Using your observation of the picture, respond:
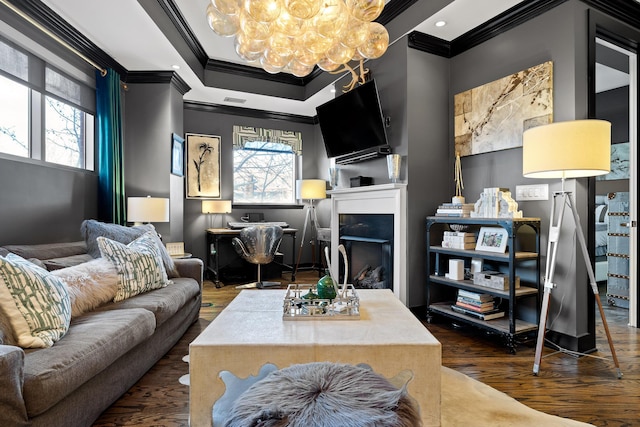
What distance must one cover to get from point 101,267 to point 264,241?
2326mm

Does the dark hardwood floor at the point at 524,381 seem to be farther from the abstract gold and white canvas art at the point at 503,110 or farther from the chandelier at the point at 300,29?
the chandelier at the point at 300,29

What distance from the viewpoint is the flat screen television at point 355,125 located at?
364cm

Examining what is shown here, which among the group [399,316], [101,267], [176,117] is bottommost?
[399,316]

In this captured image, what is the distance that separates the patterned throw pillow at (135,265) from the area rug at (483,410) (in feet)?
4.30

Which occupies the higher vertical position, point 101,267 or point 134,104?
point 134,104

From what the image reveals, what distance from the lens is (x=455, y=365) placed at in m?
2.35

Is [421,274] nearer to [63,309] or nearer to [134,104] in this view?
[63,309]

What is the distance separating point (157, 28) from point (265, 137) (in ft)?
9.17

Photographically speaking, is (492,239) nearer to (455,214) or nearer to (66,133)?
(455,214)

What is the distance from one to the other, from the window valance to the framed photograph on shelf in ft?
12.7

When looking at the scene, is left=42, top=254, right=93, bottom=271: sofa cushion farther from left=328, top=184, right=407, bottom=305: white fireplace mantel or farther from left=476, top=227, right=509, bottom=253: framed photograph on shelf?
left=476, top=227, right=509, bottom=253: framed photograph on shelf

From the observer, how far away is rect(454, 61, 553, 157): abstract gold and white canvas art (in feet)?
9.15

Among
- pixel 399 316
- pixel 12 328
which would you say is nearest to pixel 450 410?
pixel 399 316

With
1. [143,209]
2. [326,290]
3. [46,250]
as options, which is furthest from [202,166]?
[326,290]
